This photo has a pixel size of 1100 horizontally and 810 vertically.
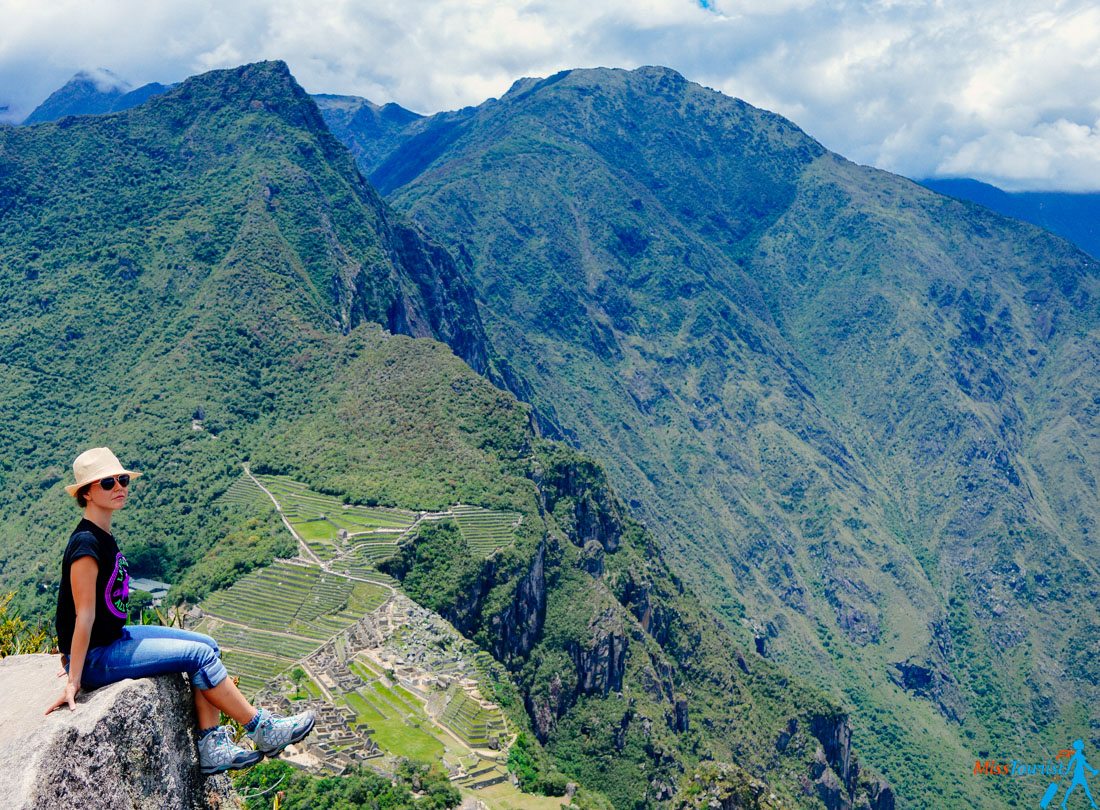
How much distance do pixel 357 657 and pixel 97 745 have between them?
60.3 meters

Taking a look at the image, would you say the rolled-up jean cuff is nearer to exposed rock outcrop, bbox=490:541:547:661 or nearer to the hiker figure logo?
exposed rock outcrop, bbox=490:541:547:661

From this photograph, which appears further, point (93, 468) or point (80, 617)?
point (93, 468)

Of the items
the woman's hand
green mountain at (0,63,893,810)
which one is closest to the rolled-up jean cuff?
the woman's hand

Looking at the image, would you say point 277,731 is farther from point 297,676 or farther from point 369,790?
point 297,676

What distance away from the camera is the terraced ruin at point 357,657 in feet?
195

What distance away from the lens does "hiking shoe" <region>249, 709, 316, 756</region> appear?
12.9 m

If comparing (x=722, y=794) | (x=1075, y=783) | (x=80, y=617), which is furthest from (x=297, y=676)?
(x=1075, y=783)

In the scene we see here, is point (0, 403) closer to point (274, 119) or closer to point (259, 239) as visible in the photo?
point (259, 239)

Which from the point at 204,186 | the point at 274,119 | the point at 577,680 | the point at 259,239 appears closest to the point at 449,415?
the point at 577,680

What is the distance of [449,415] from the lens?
11400 cm

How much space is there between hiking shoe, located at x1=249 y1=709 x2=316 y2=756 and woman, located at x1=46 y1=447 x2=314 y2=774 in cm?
2

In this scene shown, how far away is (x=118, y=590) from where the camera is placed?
38.6 ft

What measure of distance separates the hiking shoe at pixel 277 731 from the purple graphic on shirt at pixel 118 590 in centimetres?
265

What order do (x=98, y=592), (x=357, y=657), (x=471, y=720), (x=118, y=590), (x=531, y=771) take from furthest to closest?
(x=357, y=657)
(x=471, y=720)
(x=531, y=771)
(x=118, y=590)
(x=98, y=592)
